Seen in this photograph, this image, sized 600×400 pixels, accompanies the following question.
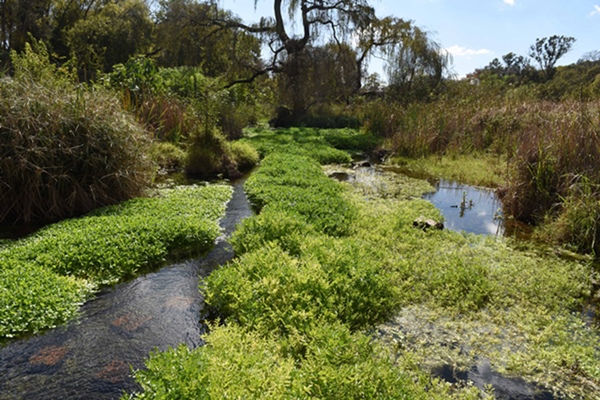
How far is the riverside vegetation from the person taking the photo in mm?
2734

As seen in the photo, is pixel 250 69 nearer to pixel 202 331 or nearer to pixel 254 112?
pixel 254 112

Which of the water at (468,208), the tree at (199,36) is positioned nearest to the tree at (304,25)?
the tree at (199,36)

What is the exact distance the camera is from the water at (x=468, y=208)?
7.20 metres

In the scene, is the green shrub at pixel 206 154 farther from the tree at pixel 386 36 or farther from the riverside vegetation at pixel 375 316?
the tree at pixel 386 36

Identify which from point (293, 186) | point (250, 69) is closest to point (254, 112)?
point (250, 69)

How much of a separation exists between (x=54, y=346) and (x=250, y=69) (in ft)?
68.4

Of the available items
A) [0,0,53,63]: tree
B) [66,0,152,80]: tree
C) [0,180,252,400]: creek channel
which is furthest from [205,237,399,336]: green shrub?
[0,0,53,63]: tree

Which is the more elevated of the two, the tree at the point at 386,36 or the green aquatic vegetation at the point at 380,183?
the tree at the point at 386,36

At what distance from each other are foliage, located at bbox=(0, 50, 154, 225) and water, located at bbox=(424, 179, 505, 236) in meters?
6.08

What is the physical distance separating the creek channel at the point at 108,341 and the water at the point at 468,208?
16.3 feet

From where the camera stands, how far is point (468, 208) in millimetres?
8305

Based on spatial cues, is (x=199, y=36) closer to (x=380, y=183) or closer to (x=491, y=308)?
(x=380, y=183)

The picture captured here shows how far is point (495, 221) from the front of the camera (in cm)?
745

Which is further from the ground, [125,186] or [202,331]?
[125,186]
